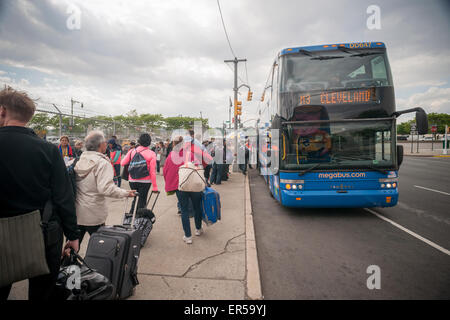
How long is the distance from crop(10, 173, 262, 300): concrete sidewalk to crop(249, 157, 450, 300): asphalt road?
0.26 m

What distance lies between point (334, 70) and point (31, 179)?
18.9 ft

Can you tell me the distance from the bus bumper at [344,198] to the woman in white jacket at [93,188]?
379 cm

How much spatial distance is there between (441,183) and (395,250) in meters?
8.88

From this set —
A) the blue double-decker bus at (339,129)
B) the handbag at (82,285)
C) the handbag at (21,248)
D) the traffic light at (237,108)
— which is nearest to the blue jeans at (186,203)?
the handbag at (82,285)

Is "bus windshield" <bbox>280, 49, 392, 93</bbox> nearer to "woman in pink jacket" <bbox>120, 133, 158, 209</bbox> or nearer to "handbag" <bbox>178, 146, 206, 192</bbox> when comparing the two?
"handbag" <bbox>178, 146, 206, 192</bbox>

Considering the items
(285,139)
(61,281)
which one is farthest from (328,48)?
(61,281)

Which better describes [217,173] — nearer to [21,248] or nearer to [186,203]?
[186,203]

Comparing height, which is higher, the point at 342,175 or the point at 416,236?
the point at 342,175

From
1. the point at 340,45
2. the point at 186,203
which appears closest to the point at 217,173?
the point at 186,203

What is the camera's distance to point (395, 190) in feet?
16.8

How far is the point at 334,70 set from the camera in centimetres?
531

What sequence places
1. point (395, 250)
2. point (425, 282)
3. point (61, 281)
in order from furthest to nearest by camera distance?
point (395, 250), point (425, 282), point (61, 281)
